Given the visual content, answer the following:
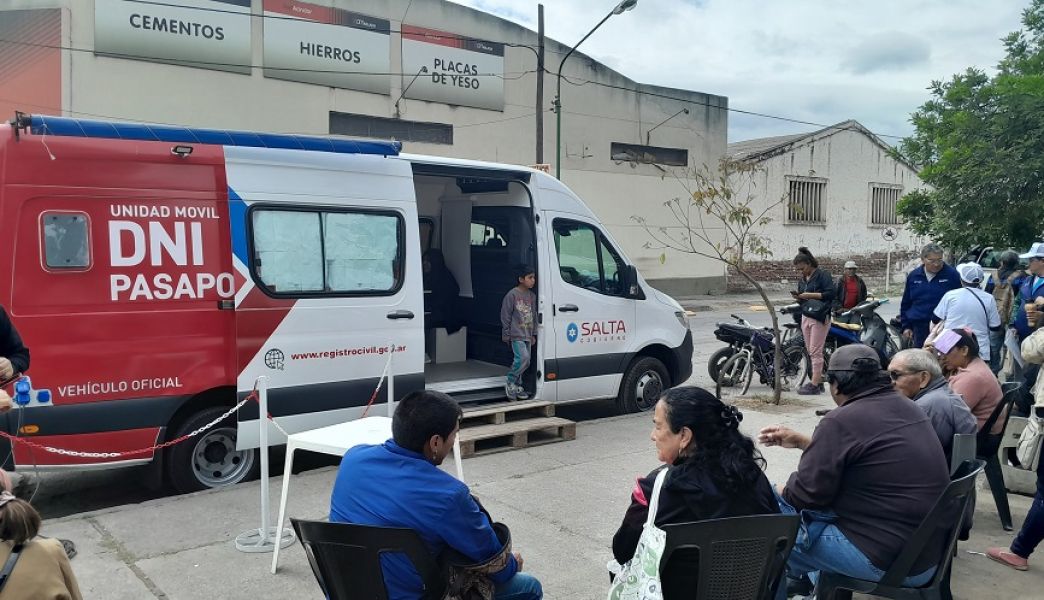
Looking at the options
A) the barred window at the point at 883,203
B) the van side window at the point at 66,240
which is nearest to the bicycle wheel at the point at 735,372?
the van side window at the point at 66,240

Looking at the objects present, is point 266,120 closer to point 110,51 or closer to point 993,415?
point 110,51

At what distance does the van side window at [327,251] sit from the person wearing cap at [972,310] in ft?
16.9

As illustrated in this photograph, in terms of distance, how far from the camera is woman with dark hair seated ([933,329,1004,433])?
499cm

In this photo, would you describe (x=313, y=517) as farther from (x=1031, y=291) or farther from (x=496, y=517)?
(x=1031, y=291)

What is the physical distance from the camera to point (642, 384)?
29.2 feet

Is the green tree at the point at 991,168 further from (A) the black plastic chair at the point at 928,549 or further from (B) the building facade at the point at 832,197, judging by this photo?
(B) the building facade at the point at 832,197

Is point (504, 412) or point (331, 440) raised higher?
point (331, 440)

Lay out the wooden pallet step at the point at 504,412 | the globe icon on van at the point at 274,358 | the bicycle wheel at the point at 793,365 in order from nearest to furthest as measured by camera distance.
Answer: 1. the globe icon on van at the point at 274,358
2. the wooden pallet step at the point at 504,412
3. the bicycle wheel at the point at 793,365

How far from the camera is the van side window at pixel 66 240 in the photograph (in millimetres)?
5375

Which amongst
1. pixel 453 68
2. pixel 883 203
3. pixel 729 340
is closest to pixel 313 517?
pixel 729 340

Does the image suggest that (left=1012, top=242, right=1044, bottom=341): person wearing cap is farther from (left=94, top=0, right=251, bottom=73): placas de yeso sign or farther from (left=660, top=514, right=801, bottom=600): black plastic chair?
(left=94, top=0, right=251, bottom=73): placas de yeso sign

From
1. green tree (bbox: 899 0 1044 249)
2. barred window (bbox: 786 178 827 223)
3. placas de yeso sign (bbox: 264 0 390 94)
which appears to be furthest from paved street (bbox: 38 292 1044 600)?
barred window (bbox: 786 178 827 223)

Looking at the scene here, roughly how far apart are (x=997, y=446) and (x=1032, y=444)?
0.45 m

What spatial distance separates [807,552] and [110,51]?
16648 millimetres
